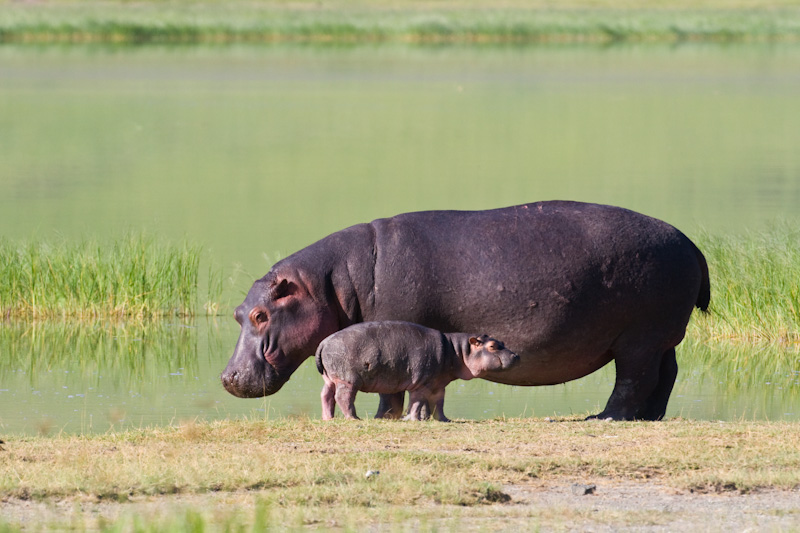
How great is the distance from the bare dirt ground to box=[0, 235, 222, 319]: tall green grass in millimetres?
8825

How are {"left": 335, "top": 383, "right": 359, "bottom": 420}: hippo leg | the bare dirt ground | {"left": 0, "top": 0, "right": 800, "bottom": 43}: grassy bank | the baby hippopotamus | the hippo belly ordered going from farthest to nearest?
{"left": 0, "top": 0, "right": 800, "bottom": 43}: grassy bank
the hippo belly
{"left": 335, "top": 383, "right": 359, "bottom": 420}: hippo leg
the baby hippopotamus
the bare dirt ground

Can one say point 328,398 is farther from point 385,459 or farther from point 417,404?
point 385,459

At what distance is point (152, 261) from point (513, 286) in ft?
23.5

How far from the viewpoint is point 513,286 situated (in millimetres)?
9406

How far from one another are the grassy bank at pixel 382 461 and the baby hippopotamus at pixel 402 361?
39 cm

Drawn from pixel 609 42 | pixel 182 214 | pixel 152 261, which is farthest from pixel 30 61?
pixel 152 261

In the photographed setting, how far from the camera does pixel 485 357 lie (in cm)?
906

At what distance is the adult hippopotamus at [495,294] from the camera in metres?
9.41

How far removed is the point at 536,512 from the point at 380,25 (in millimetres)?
66013

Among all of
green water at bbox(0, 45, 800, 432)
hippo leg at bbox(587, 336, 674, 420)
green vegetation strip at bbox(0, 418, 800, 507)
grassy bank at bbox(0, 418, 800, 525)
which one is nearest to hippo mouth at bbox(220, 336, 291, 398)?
green vegetation strip at bbox(0, 418, 800, 507)

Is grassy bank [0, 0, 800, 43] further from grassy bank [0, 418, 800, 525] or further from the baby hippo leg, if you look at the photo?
grassy bank [0, 418, 800, 525]

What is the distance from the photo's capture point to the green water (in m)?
12.2

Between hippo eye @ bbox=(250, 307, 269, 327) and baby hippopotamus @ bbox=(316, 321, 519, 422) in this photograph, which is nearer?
baby hippopotamus @ bbox=(316, 321, 519, 422)

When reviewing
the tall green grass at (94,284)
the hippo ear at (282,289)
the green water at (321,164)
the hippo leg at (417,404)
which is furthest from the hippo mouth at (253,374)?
the tall green grass at (94,284)
